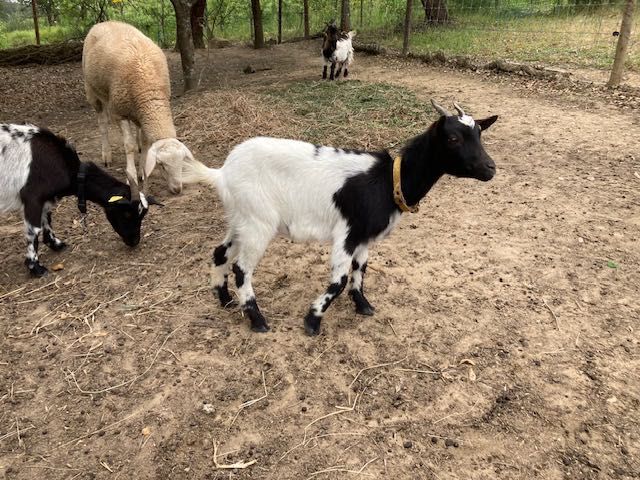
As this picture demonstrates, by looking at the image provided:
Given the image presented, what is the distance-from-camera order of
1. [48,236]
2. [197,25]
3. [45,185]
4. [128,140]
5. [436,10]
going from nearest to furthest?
1. [45,185]
2. [48,236]
3. [128,140]
4. [197,25]
5. [436,10]

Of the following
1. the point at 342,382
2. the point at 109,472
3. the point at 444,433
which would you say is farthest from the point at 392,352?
the point at 109,472

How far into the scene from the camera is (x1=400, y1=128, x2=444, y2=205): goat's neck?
325 cm

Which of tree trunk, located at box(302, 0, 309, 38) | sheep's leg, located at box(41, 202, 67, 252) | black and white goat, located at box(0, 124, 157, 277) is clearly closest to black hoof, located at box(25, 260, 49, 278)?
black and white goat, located at box(0, 124, 157, 277)

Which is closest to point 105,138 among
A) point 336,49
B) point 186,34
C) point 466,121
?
point 186,34

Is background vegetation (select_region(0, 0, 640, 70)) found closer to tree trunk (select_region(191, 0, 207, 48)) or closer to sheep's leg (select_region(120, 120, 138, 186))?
tree trunk (select_region(191, 0, 207, 48))

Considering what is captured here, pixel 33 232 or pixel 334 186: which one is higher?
pixel 334 186

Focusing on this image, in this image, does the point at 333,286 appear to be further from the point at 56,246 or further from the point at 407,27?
the point at 407,27

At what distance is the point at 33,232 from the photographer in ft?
13.5

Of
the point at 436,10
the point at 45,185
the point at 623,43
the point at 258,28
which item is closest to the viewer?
the point at 45,185

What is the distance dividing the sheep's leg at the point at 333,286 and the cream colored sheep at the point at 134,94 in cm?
274

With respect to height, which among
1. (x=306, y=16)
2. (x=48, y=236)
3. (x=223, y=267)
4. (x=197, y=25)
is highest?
(x=306, y=16)

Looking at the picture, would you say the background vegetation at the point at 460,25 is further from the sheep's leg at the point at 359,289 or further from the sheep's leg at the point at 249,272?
the sheep's leg at the point at 249,272

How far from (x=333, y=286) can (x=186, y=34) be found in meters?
7.64

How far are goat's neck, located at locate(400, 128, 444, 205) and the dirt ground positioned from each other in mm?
971
